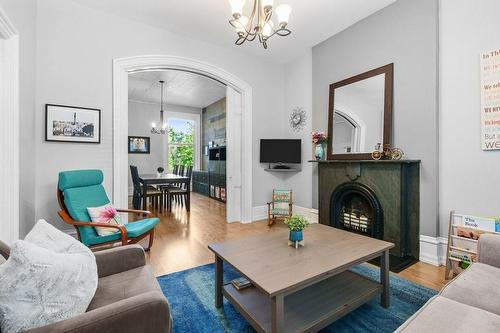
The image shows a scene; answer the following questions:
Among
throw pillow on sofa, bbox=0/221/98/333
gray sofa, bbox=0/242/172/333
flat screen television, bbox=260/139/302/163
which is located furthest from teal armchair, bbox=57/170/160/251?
flat screen television, bbox=260/139/302/163

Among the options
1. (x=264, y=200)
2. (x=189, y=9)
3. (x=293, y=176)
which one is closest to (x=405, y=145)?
(x=293, y=176)

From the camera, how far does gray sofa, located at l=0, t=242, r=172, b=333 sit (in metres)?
0.87

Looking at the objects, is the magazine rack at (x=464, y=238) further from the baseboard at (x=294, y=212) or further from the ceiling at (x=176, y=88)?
the ceiling at (x=176, y=88)

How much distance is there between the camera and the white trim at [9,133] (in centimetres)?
206

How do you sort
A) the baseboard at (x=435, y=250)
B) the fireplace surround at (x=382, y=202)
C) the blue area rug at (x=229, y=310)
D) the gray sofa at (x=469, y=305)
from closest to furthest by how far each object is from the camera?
the gray sofa at (x=469, y=305), the blue area rug at (x=229, y=310), the baseboard at (x=435, y=250), the fireplace surround at (x=382, y=202)

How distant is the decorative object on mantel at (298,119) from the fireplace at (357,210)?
1.52m

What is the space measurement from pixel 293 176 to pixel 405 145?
2127 mm

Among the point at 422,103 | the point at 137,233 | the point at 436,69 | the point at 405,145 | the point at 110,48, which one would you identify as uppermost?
the point at 110,48

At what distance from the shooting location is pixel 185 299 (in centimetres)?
193

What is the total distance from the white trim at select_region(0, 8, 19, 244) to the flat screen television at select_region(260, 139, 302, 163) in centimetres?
333

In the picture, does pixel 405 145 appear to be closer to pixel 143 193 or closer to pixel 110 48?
pixel 110 48

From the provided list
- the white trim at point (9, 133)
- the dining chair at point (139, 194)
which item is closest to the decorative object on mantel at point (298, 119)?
the dining chair at point (139, 194)

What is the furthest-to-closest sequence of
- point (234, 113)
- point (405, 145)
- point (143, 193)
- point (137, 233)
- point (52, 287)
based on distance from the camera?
point (143, 193)
point (234, 113)
point (405, 145)
point (137, 233)
point (52, 287)

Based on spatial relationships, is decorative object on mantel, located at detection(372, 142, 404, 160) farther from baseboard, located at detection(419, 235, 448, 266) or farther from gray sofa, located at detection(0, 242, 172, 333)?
gray sofa, located at detection(0, 242, 172, 333)
